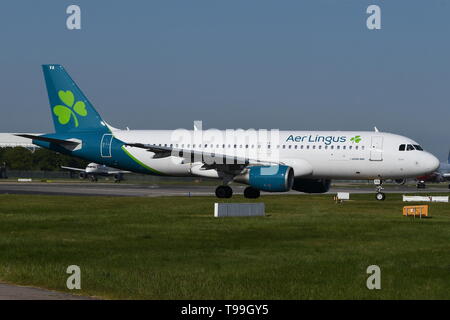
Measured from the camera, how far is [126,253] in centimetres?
2169

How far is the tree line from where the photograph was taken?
155 metres

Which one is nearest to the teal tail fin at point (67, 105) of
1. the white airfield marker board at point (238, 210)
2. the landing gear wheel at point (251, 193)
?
A: the landing gear wheel at point (251, 193)

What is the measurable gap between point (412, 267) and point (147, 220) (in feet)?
48.9

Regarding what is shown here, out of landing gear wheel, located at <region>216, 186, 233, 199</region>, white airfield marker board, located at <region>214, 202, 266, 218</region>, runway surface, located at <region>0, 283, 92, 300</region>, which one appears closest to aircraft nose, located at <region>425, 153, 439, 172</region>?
landing gear wheel, located at <region>216, 186, 233, 199</region>

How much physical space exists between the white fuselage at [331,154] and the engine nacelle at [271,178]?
3.08 m

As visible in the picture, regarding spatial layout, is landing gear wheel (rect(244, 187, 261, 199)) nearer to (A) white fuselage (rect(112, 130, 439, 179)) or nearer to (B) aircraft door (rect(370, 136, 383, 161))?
(A) white fuselage (rect(112, 130, 439, 179))

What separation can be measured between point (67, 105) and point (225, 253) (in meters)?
34.2

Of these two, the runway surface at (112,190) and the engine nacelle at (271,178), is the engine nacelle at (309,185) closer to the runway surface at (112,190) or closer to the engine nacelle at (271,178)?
the engine nacelle at (271,178)

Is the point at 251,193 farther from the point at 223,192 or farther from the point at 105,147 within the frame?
the point at 105,147

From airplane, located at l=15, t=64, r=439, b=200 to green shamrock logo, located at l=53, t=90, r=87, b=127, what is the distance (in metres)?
1.57

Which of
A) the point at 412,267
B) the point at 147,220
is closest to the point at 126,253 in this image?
the point at 412,267

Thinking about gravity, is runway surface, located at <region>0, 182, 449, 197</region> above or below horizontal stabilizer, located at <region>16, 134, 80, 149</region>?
below
